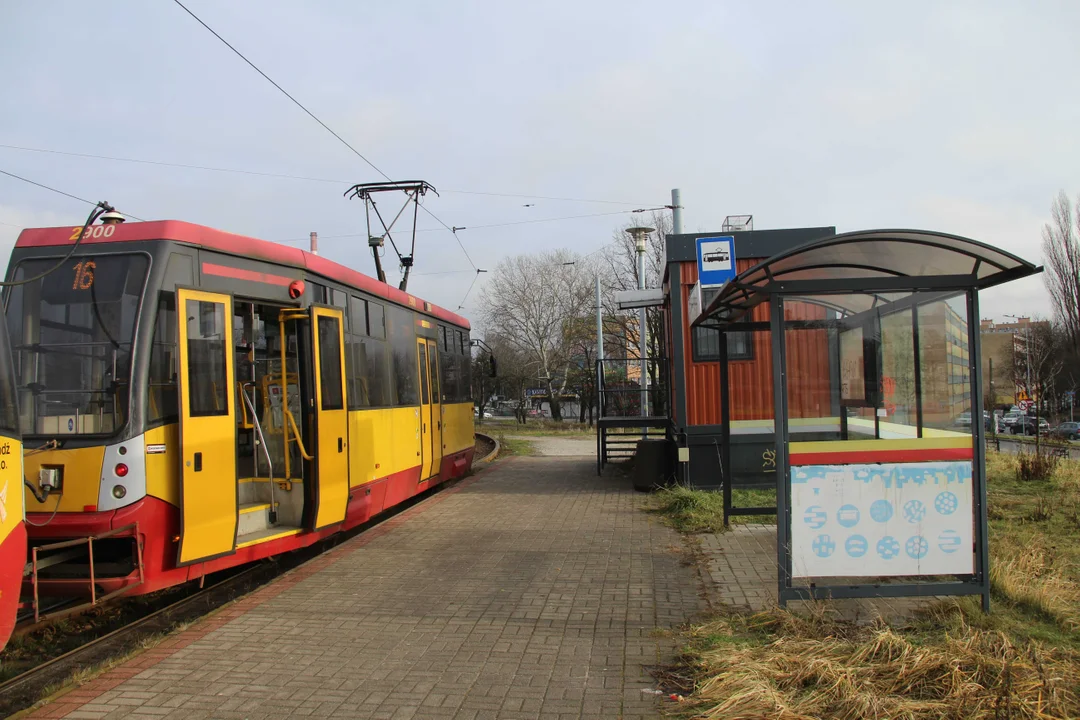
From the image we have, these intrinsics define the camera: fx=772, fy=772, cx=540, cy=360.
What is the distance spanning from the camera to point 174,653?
523 centimetres

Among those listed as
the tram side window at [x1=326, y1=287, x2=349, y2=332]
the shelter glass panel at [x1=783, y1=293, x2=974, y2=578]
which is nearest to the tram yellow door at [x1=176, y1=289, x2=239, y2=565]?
the tram side window at [x1=326, y1=287, x2=349, y2=332]

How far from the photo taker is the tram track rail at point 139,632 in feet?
15.3

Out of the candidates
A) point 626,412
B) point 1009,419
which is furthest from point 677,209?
point 1009,419

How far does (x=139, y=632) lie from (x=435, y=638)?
7.97 feet

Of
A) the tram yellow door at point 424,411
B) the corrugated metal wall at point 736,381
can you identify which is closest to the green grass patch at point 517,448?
the tram yellow door at point 424,411

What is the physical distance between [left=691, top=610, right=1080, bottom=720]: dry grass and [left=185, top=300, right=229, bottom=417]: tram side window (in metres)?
4.27

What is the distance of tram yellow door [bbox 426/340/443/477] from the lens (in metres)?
12.5

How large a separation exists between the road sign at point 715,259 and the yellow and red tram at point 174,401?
15.3ft

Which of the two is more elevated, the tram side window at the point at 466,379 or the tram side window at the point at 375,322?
the tram side window at the point at 375,322

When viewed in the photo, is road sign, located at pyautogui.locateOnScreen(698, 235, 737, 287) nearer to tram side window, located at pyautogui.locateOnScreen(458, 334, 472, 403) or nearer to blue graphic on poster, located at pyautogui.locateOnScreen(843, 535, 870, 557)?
blue graphic on poster, located at pyautogui.locateOnScreen(843, 535, 870, 557)

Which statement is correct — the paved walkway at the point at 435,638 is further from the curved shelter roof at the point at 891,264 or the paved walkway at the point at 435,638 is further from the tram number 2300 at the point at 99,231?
the tram number 2300 at the point at 99,231

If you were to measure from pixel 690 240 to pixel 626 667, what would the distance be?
847 cm

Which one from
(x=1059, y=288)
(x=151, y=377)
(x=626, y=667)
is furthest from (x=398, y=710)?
(x=1059, y=288)

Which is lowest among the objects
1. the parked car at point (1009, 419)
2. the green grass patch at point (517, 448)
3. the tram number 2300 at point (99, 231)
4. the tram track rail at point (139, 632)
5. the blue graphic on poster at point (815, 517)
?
the parked car at point (1009, 419)
